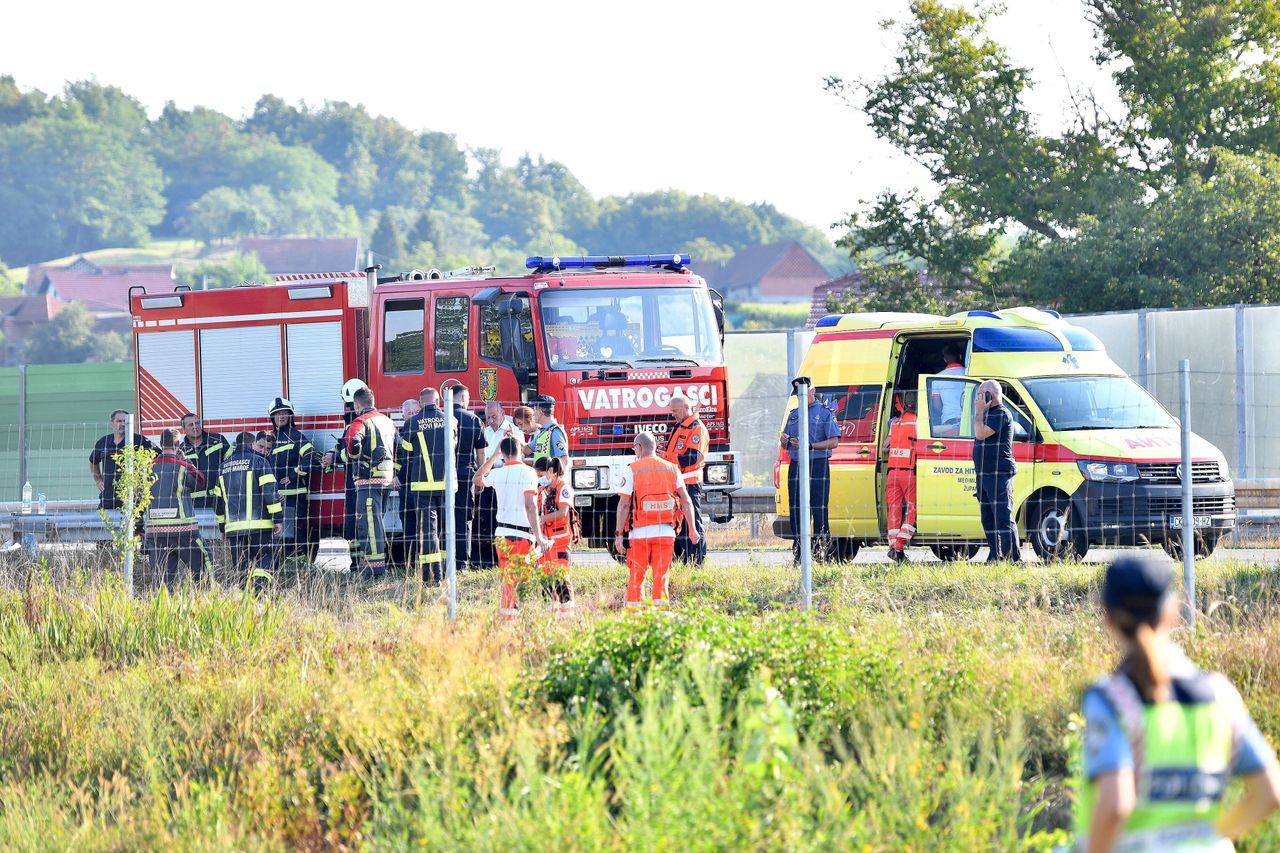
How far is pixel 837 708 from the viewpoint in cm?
716

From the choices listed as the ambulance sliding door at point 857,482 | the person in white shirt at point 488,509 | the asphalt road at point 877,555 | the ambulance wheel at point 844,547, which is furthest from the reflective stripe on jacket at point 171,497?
the ambulance wheel at point 844,547

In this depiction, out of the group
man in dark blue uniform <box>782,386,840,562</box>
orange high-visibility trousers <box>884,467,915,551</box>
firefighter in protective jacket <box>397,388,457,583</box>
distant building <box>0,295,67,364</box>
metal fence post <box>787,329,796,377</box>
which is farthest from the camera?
distant building <box>0,295,67,364</box>

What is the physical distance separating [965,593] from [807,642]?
360 cm

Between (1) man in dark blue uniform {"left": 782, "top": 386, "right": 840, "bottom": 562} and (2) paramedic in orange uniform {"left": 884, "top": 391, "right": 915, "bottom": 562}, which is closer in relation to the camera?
(2) paramedic in orange uniform {"left": 884, "top": 391, "right": 915, "bottom": 562}

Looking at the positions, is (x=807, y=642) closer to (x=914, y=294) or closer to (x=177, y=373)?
(x=177, y=373)

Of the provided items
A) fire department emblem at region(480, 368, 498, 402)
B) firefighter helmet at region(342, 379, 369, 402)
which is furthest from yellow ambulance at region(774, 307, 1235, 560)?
firefighter helmet at region(342, 379, 369, 402)

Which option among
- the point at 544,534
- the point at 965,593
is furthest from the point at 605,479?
the point at 965,593

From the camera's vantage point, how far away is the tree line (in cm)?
2472

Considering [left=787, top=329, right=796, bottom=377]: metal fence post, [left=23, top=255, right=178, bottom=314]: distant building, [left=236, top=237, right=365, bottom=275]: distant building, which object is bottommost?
[left=787, top=329, right=796, bottom=377]: metal fence post

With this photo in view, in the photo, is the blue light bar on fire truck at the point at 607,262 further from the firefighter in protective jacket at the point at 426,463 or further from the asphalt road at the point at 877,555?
the asphalt road at the point at 877,555

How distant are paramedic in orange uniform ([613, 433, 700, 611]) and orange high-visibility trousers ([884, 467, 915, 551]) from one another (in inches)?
110

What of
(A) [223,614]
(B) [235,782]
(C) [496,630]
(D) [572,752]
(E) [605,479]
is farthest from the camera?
(E) [605,479]

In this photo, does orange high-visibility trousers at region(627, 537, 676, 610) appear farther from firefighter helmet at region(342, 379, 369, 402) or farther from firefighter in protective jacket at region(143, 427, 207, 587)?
firefighter in protective jacket at region(143, 427, 207, 587)

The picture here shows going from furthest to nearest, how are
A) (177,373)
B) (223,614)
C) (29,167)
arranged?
(29,167) < (177,373) < (223,614)
